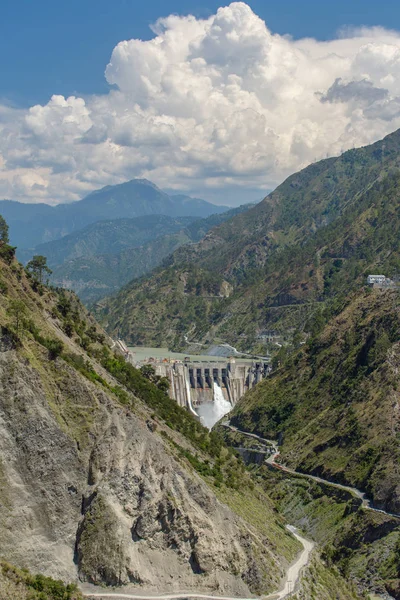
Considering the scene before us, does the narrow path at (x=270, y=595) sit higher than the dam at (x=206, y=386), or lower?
lower

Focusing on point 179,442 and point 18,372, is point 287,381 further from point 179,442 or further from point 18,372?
point 18,372

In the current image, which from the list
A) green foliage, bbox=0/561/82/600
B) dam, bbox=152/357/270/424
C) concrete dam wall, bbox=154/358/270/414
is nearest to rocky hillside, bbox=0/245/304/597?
green foliage, bbox=0/561/82/600

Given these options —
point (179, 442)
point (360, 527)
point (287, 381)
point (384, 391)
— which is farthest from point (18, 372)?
point (287, 381)

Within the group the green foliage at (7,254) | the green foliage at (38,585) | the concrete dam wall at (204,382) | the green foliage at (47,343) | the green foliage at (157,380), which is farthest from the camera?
the concrete dam wall at (204,382)

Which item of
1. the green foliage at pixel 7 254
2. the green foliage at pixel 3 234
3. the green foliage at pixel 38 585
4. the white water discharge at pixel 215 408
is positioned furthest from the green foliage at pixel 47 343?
the white water discharge at pixel 215 408

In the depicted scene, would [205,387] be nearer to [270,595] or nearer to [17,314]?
[270,595]

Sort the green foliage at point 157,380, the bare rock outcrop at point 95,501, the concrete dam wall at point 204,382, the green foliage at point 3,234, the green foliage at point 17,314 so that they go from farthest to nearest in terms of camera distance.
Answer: the concrete dam wall at point 204,382 < the green foliage at point 157,380 < the green foliage at point 3,234 < the green foliage at point 17,314 < the bare rock outcrop at point 95,501

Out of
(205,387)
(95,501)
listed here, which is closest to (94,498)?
(95,501)

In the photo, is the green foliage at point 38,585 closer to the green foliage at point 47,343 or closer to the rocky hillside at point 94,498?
the rocky hillside at point 94,498
